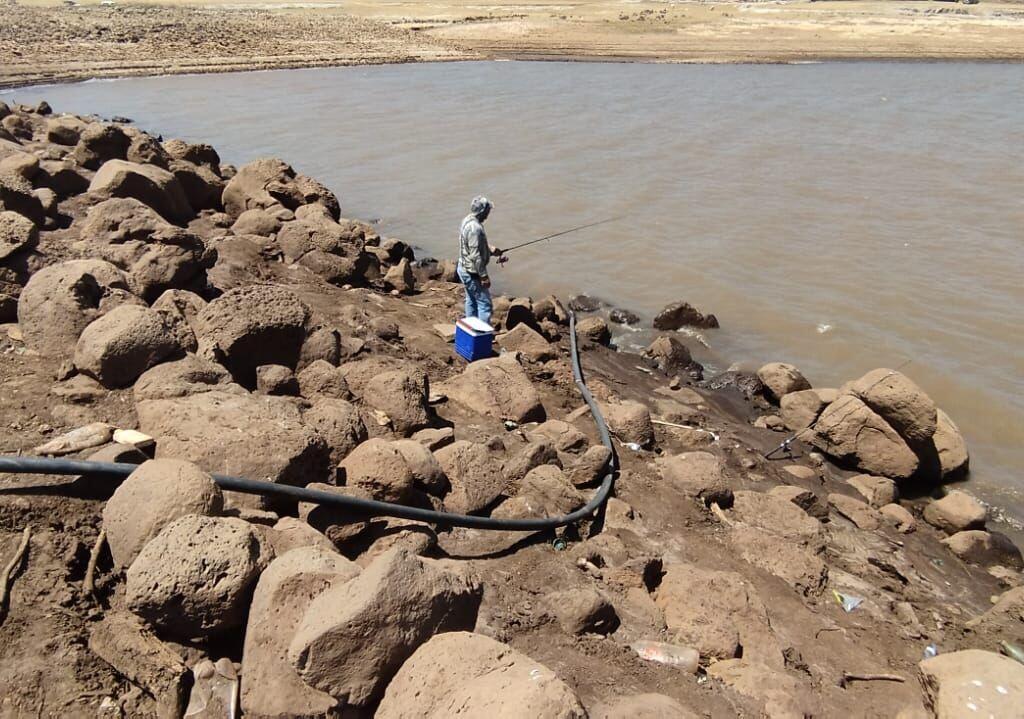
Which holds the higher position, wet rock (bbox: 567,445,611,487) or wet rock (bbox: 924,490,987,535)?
wet rock (bbox: 567,445,611,487)

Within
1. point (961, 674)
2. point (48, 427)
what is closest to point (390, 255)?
point (48, 427)

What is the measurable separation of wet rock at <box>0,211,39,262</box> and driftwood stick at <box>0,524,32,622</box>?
3.56 metres

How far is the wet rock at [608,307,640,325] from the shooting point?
1009 cm

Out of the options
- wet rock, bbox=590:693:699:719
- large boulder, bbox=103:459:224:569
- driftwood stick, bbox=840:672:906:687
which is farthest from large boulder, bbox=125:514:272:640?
driftwood stick, bbox=840:672:906:687

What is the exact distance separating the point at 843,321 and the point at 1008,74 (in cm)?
2418

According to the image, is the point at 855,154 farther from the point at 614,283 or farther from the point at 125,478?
the point at 125,478

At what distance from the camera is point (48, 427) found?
460cm

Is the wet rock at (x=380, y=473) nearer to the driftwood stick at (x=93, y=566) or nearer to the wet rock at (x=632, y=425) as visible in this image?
the driftwood stick at (x=93, y=566)

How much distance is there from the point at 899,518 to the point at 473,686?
4862mm

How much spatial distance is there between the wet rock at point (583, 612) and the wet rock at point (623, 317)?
20.7ft

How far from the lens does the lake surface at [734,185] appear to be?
31.5 ft

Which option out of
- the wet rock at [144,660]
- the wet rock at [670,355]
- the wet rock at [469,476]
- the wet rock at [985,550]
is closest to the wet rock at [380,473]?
the wet rock at [469,476]

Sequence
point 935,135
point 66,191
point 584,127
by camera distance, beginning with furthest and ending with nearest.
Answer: point 584,127 → point 935,135 → point 66,191

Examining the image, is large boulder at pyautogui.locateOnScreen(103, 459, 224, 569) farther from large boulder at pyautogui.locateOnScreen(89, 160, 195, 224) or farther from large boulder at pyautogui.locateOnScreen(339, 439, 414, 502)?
large boulder at pyautogui.locateOnScreen(89, 160, 195, 224)
